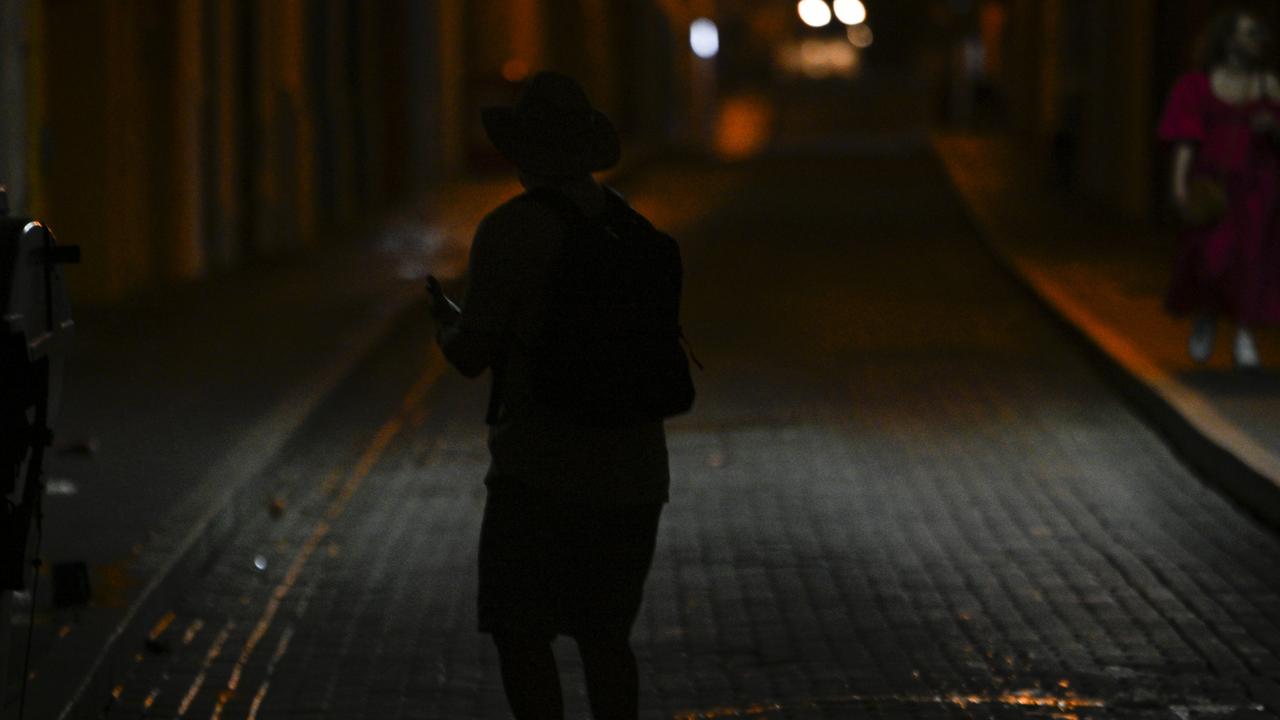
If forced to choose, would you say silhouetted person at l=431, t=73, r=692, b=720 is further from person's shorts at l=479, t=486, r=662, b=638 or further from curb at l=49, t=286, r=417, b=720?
curb at l=49, t=286, r=417, b=720

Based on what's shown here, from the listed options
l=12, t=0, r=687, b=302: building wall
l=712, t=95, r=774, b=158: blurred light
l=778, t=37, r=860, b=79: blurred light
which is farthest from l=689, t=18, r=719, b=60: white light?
l=778, t=37, r=860, b=79: blurred light

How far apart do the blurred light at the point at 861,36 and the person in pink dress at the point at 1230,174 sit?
97695mm

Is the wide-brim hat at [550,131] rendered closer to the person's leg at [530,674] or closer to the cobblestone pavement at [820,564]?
the person's leg at [530,674]

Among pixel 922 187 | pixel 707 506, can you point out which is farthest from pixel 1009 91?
pixel 707 506

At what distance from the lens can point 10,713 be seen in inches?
227

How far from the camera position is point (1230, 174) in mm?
11062

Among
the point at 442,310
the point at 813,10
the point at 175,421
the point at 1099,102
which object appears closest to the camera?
the point at 442,310

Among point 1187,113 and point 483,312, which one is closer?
point 483,312

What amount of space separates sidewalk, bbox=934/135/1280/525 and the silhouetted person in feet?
14.2

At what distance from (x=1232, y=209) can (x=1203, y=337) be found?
1035 mm

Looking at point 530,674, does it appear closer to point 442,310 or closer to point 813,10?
point 442,310

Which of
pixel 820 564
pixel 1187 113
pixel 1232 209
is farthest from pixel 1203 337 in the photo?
pixel 820 564

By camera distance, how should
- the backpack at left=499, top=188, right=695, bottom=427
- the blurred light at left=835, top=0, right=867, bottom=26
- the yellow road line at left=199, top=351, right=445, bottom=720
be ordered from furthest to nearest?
the blurred light at left=835, top=0, right=867, bottom=26 < the yellow road line at left=199, top=351, right=445, bottom=720 < the backpack at left=499, top=188, right=695, bottom=427

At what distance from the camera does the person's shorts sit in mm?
4789
